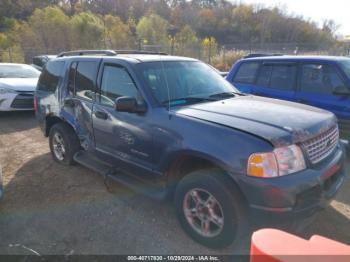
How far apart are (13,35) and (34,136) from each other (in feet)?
102

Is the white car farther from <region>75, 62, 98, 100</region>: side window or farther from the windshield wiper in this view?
the windshield wiper

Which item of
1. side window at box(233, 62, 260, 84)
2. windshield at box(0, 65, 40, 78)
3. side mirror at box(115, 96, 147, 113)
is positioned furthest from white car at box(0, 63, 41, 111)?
side mirror at box(115, 96, 147, 113)

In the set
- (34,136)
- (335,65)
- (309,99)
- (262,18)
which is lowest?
(34,136)

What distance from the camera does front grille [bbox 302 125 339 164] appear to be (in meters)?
2.74

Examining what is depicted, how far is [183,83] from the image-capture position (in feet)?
12.2

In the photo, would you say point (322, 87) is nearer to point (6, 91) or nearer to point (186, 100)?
point (186, 100)

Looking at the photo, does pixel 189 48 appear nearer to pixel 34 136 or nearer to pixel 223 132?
pixel 34 136

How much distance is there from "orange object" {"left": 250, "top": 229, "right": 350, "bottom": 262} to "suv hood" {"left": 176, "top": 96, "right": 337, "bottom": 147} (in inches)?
51.7

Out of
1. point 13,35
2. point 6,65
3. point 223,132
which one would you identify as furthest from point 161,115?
point 13,35

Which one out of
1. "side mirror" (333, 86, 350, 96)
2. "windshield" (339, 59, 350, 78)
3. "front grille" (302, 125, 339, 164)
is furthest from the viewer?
"windshield" (339, 59, 350, 78)

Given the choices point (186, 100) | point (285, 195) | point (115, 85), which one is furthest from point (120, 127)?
point (285, 195)

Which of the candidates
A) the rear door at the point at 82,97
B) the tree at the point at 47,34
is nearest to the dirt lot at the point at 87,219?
the rear door at the point at 82,97

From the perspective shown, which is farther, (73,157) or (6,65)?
(6,65)

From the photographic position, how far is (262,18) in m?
80.9
